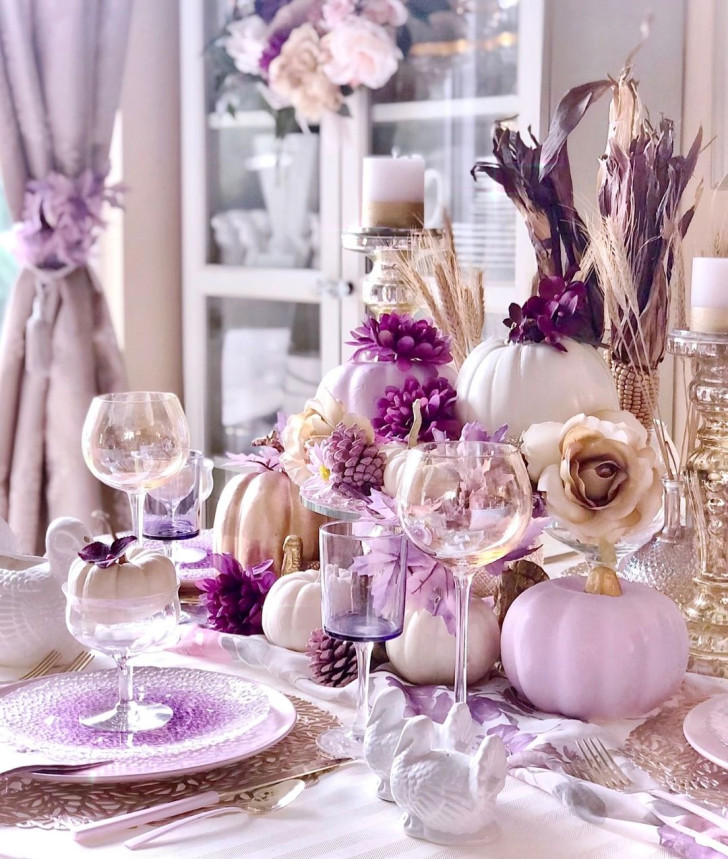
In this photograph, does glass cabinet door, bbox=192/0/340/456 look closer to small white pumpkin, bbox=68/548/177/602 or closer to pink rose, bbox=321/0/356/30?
pink rose, bbox=321/0/356/30

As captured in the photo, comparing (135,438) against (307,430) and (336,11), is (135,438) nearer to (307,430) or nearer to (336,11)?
(307,430)

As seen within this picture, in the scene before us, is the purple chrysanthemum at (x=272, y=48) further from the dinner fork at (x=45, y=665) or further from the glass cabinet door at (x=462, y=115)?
the dinner fork at (x=45, y=665)

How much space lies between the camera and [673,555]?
1205mm

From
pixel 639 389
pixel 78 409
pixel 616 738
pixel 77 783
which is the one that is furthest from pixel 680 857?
pixel 78 409

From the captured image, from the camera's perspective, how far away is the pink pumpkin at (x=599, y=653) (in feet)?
3.32

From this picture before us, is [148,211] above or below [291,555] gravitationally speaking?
above

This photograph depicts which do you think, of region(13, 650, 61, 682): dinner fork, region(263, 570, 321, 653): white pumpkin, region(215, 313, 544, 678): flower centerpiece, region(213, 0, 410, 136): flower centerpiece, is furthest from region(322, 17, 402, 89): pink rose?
region(13, 650, 61, 682): dinner fork

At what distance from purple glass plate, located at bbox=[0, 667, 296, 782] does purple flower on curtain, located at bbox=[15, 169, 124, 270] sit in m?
2.05

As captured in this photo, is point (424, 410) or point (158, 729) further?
point (424, 410)

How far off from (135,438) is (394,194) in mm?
450

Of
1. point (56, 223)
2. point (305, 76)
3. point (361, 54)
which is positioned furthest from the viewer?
point (56, 223)

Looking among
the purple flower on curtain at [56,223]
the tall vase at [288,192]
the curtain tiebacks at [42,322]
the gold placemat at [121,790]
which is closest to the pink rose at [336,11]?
the tall vase at [288,192]

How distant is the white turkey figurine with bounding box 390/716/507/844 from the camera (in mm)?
811

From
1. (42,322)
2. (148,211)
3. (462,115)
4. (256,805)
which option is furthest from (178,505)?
(148,211)
